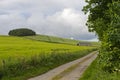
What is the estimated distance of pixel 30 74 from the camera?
116ft

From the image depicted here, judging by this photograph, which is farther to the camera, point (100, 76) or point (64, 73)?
point (64, 73)

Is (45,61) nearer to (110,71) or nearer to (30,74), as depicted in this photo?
(30,74)

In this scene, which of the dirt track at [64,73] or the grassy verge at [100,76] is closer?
the grassy verge at [100,76]

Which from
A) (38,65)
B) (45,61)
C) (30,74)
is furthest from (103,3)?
(45,61)

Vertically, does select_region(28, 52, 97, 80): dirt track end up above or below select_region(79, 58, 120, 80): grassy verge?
below

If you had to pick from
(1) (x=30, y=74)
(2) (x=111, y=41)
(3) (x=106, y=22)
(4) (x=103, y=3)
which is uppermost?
(4) (x=103, y=3)

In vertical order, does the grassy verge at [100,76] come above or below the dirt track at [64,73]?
above

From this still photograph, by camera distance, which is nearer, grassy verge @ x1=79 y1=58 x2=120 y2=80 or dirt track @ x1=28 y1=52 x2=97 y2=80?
grassy verge @ x1=79 y1=58 x2=120 y2=80

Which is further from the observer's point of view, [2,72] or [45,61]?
[45,61]

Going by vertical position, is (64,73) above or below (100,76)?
below

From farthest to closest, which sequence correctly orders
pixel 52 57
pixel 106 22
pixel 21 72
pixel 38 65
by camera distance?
1. pixel 52 57
2. pixel 38 65
3. pixel 21 72
4. pixel 106 22

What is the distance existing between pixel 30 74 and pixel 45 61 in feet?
43.0

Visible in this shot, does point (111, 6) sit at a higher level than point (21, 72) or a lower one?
higher

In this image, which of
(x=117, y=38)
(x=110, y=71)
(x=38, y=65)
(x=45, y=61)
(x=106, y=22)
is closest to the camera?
(x=117, y=38)
